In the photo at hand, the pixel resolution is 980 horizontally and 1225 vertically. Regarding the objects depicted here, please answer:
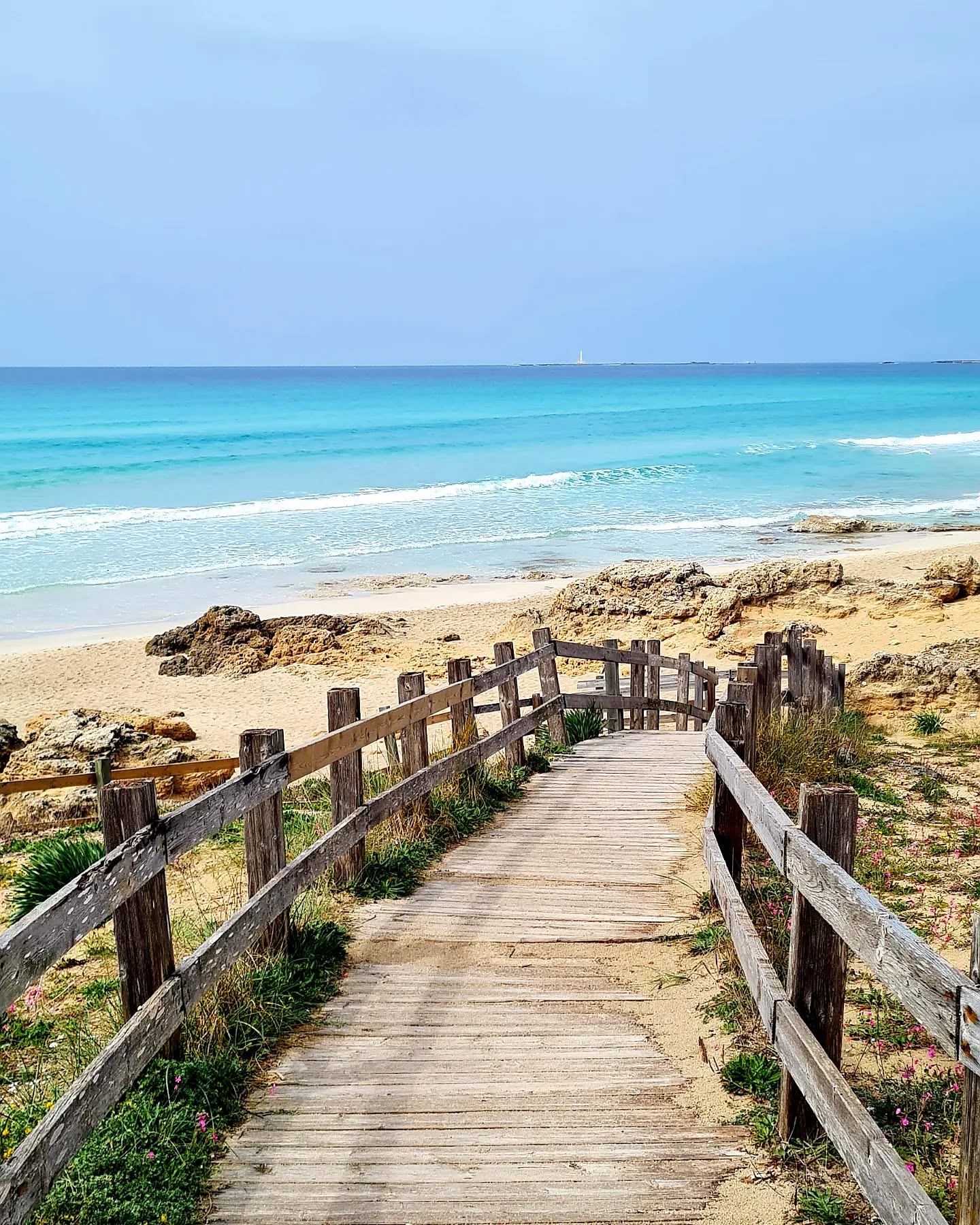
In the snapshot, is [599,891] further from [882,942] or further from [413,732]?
[882,942]

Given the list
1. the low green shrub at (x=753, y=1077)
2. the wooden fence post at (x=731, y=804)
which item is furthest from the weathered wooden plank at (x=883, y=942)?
the wooden fence post at (x=731, y=804)

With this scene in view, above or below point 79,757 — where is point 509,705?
above

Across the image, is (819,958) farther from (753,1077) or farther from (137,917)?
(137,917)

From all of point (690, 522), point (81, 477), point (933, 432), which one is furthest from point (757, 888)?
point (933, 432)

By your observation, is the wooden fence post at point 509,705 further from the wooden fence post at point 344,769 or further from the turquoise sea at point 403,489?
the turquoise sea at point 403,489

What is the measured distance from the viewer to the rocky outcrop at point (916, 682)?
13625 mm

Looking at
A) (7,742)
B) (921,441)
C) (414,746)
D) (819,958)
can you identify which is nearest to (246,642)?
(7,742)

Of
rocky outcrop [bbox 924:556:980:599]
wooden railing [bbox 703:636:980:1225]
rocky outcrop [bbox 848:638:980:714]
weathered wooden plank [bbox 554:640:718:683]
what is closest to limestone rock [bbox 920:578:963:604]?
rocky outcrop [bbox 924:556:980:599]

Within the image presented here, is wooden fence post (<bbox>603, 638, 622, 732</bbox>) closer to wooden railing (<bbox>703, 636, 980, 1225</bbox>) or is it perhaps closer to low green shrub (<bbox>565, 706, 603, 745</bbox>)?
low green shrub (<bbox>565, 706, 603, 745</bbox>)

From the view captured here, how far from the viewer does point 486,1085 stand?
4.46m

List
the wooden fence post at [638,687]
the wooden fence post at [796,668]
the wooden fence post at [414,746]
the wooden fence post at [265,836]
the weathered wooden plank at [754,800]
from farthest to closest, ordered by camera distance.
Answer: the wooden fence post at [638,687] → the wooden fence post at [796,668] → the wooden fence post at [414,746] → the wooden fence post at [265,836] → the weathered wooden plank at [754,800]

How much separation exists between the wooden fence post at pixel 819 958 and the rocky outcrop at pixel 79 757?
7.60m

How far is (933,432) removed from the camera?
3130 inches

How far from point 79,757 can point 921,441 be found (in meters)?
68.1
